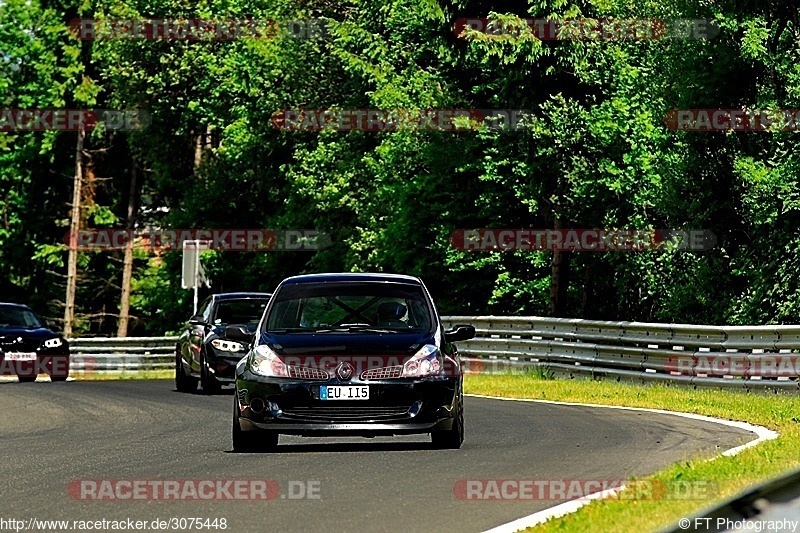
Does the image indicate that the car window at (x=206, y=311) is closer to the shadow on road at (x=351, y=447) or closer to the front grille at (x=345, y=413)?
the shadow on road at (x=351, y=447)

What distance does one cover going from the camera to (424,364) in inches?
569

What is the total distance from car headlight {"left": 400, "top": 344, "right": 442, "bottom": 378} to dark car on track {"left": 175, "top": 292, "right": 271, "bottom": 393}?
34.4 ft

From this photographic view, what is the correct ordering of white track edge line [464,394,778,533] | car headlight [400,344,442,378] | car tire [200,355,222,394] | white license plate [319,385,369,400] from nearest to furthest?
white track edge line [464,394,778,533] < white license plate [319,385,369,400] < car headlight [400,344,442,378] < car tire [200,355,222,394]

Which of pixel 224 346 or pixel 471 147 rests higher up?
pixel 471 147

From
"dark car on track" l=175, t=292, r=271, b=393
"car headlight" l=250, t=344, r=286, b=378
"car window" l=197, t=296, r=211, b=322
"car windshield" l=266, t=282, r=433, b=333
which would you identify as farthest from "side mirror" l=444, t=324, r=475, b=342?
"car window" l=197, t=296, r=211, b=322

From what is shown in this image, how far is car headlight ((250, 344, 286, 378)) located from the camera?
1438cm

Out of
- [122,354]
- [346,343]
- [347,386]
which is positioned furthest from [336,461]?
[122,354]

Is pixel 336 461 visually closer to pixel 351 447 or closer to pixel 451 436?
pixel 451 436

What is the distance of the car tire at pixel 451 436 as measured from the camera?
14.6m

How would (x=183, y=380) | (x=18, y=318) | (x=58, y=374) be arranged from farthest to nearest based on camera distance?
1. (x=18, y=318)
2. (x=58, y=374)
3. (x=183, y=380)

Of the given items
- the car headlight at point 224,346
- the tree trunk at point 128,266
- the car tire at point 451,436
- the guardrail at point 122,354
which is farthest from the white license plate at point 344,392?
the tree trunk at point 128,266

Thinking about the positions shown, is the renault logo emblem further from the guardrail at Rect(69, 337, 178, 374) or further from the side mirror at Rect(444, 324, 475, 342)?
the guardrail at Rect(69, 337, 178, 374)

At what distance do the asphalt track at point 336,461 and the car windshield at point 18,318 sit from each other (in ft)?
40.7

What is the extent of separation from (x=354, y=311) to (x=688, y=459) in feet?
12.1
